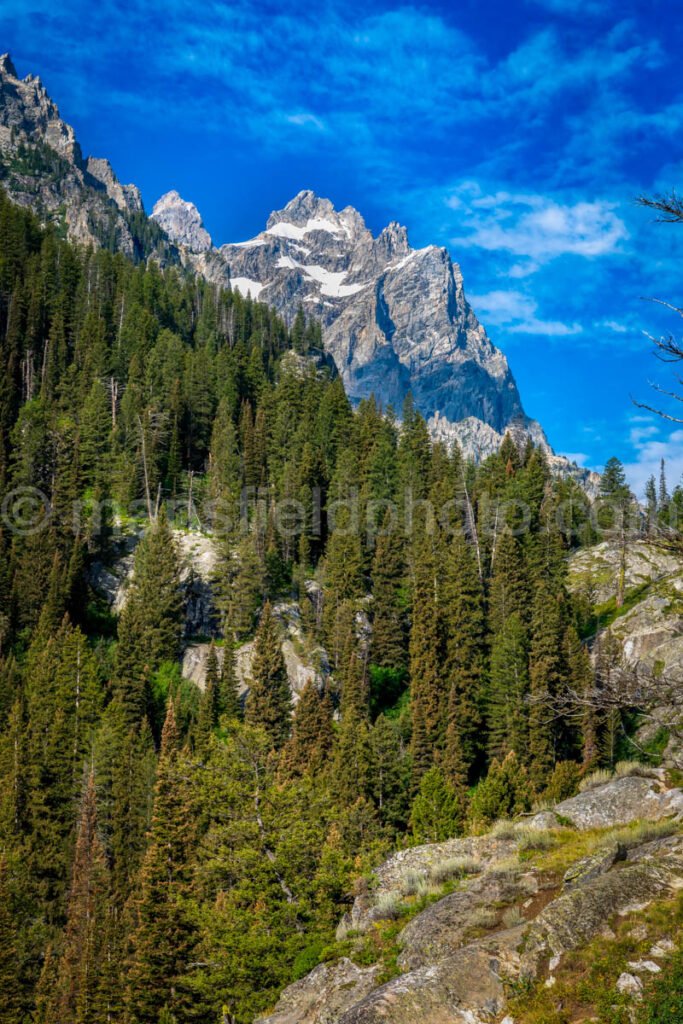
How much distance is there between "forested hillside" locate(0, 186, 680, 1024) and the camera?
3016cm

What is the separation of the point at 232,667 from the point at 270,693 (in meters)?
6.91

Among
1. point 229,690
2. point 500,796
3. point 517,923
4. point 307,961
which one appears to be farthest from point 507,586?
point 517,923

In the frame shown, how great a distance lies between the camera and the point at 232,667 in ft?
223

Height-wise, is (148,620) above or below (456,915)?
above

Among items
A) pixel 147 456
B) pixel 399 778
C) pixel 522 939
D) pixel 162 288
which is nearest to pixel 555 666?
pixel 399 778

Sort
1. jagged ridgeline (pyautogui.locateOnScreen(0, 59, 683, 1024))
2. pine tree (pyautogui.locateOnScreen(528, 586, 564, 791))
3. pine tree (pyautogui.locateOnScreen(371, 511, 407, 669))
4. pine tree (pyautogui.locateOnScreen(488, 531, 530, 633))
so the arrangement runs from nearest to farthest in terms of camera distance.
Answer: jagged ridgeline (pyautogui.locateOnScreen(0, 59, 683, 1024)) → pine tree (pyautogui.locateOnScreen(528, 586, 564, 791)) → pine tree (pyautogui.locateOnScreen(488, 531, 530, 633)) → pine tree (pyautogui.locateOnScreen(371, 511, 407, 669))

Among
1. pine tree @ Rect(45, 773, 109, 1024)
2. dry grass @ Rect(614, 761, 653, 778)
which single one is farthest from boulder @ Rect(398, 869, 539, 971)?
pine tree @ Rect(45, 773, 109, 1024)

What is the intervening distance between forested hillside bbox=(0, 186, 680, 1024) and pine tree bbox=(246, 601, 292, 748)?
0.22m

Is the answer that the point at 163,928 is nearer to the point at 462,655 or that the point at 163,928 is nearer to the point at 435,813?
the point at 435,813

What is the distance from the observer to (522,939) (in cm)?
1325

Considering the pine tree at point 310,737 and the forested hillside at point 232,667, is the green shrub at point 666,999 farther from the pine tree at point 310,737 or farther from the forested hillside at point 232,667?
the pine tree at point 310,737

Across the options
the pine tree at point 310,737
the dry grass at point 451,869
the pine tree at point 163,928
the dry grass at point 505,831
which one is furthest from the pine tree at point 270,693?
the dry grass at point 451,869

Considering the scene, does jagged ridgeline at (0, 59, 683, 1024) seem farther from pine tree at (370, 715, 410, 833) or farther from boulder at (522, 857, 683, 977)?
pine tree at (370, 715, 410, 833)

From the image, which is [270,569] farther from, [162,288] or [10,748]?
[162,288]
